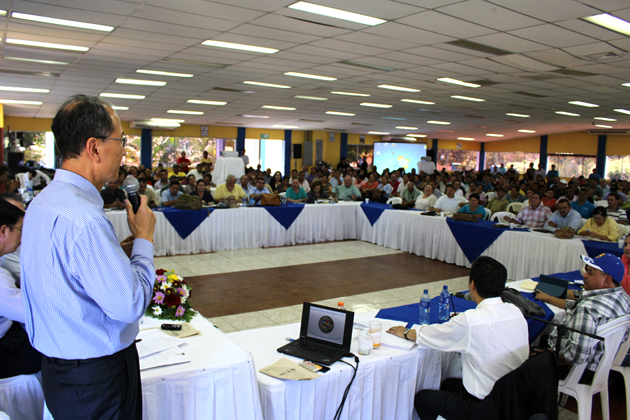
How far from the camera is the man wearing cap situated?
255cm

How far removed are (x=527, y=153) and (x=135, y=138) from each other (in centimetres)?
2022

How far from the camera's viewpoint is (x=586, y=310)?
2.63 meters

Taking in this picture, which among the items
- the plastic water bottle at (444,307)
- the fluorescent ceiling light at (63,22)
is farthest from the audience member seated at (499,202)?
the fluorescent ceiling light at (63,22)

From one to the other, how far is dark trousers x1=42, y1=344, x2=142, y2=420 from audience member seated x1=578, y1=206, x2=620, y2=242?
6094 millimetres

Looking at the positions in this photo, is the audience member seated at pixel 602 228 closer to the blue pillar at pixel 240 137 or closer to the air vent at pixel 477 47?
the air vent at pixel 477 47

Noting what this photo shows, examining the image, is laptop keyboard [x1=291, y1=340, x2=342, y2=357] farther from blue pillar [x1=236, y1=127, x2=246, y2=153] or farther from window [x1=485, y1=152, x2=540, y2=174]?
window [x1=485, y1=152, x2=540, y2=174]

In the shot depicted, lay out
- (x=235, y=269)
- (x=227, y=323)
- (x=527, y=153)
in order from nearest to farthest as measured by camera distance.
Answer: (x=227, y=323), (x=235, y=269), (x=527, y=153)

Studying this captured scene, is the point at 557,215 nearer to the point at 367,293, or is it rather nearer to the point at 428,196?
the point at 428,196

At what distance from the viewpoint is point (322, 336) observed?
237 centimetres

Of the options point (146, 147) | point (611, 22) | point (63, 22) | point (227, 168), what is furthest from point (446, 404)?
point (146, 147)

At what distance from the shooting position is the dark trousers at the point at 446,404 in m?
2.20

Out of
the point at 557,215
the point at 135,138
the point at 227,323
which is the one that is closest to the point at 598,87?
Answer: the point at 557,215

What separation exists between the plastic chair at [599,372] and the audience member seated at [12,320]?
291 cm

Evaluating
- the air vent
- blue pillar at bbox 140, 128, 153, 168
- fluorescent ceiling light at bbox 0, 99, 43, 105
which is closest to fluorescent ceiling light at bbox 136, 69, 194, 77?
the air vent
